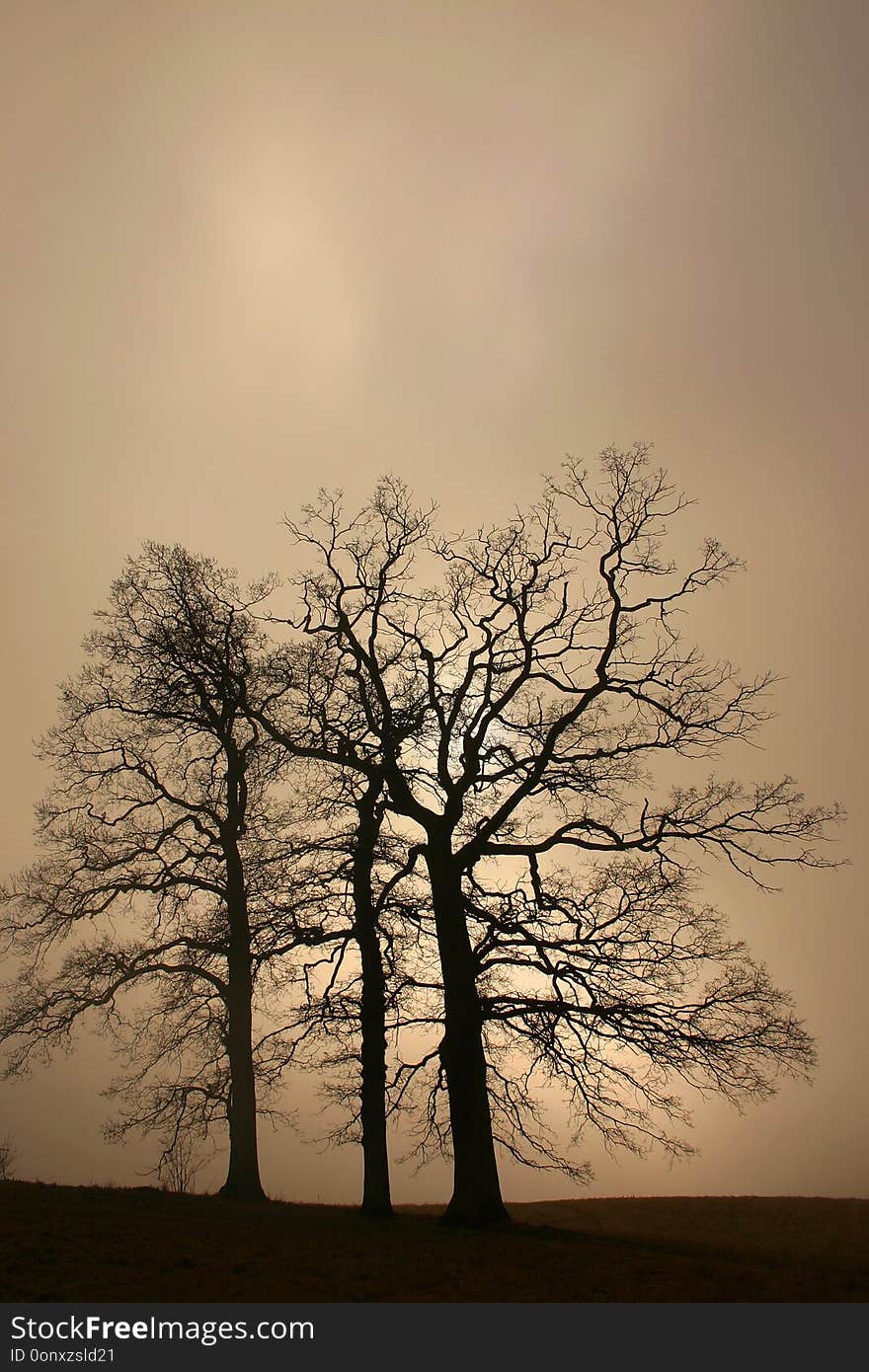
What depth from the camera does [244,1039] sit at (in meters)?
20.6

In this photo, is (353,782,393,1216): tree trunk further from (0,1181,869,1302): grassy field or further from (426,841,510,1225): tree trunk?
(426,841,510,1225): tree trunk

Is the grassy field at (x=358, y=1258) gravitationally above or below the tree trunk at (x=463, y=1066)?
below

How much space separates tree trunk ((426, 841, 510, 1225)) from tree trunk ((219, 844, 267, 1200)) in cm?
477

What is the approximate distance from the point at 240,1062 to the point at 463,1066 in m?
6.82

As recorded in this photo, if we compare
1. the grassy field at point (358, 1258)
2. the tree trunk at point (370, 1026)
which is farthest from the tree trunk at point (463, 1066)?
the tree trunk at point (370, 1026)

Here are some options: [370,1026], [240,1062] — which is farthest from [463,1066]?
[240,1062]

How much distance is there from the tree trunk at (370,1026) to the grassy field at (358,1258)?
748 mm

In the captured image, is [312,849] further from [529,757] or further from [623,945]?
[623,945]

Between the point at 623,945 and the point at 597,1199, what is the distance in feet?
45.0

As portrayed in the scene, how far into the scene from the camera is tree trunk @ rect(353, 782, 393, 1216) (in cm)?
1705

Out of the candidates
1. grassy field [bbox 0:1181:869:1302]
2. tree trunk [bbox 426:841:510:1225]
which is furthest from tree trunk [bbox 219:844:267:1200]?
tree trunk [bbox 426:841:510:1225]

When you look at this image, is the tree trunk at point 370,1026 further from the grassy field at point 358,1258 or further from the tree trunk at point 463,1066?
the tree trunk at point 463,1066

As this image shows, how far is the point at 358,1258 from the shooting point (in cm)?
1235

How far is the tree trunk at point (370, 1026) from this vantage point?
671 inches
